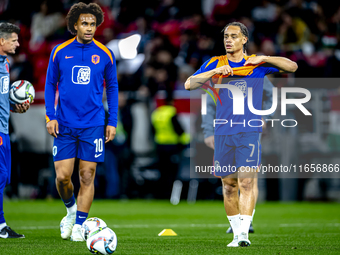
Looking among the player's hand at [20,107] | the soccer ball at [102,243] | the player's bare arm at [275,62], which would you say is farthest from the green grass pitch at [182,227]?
the player's bare arm at [275,62]

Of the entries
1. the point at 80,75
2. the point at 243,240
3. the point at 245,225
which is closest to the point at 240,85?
the point at 245,225

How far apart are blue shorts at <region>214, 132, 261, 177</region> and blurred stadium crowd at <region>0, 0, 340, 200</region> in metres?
6.48

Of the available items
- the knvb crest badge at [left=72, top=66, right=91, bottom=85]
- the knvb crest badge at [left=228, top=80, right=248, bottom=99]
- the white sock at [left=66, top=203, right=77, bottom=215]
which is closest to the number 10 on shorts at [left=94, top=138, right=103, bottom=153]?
the knvb crest badge at [left=72, top=66, right=91, bottom=85]

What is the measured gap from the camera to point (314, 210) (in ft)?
37.0

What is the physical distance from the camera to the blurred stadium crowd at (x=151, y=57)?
13000mm

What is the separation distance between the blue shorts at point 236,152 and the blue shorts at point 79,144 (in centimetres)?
132

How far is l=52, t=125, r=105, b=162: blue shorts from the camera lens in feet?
20.6

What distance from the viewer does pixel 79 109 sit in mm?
6270

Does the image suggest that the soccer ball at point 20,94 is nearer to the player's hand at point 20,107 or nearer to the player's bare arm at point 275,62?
the player's hand at point 20,107

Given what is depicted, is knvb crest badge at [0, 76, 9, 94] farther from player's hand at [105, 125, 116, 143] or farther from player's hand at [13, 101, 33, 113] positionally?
player's hand at [105, 125, 116, 143]

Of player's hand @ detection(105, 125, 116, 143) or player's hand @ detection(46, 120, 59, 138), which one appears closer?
player's hand @ detection(46, 120, 59, 138)

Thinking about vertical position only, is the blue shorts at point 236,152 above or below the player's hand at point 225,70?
below

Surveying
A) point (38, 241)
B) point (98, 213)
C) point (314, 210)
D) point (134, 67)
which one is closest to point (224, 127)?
point (38, 241)

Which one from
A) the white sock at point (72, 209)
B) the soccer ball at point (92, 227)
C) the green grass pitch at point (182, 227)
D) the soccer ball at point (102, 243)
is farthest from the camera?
the white sock at point (72, 209)
